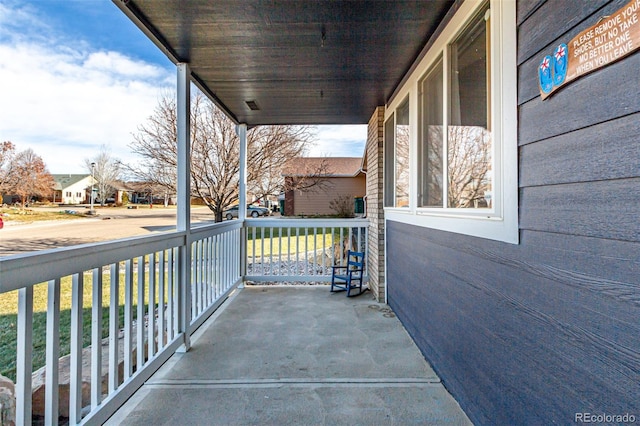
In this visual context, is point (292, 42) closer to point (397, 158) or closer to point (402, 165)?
point (402, 165)

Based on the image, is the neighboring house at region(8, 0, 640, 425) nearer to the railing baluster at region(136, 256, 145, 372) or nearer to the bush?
the railing baluster at region(136, 256, 145, 372)

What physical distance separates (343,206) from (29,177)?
13577 millimetres

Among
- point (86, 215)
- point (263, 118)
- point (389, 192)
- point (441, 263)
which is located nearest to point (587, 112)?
point (441, 263)

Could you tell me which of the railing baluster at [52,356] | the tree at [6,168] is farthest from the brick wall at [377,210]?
the tree at [6,168]

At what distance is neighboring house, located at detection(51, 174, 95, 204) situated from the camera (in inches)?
64.9

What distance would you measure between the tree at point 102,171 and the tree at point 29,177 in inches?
17.8

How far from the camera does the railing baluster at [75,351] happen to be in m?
1.67

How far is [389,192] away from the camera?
165 inches

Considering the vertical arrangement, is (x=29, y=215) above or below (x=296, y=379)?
above

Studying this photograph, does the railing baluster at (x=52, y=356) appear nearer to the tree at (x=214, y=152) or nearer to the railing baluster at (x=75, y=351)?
the railing baluster at (x=75, y=351)

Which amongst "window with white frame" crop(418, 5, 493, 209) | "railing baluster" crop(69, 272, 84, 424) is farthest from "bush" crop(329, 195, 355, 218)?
"railing baluster" crop(69, 272, 84, 424)

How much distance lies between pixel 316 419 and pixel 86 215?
5.77 ft

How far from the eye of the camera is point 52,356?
1.55 m

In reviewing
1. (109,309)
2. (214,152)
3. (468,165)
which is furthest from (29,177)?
(214,152)
